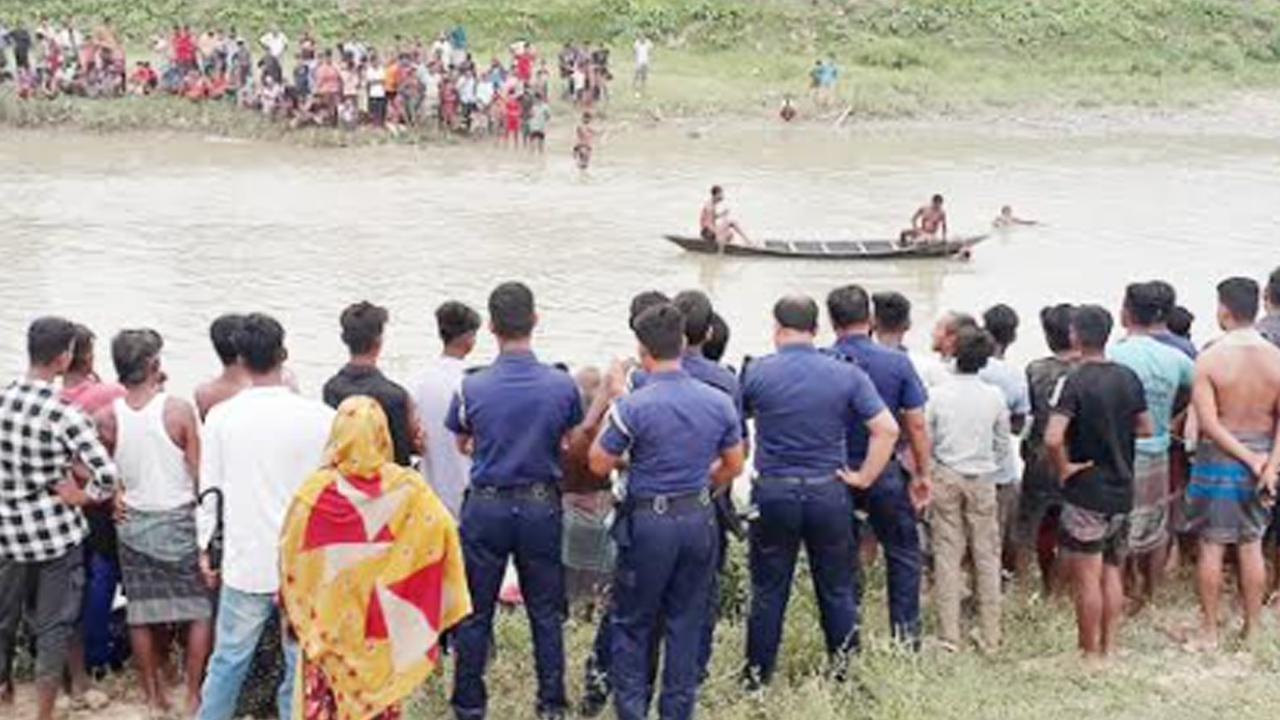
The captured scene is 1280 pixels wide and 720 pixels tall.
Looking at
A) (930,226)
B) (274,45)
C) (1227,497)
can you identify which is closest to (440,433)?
(1227,497)

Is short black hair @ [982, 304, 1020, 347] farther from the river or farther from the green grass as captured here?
the river

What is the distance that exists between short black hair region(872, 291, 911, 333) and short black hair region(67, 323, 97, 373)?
3058mm

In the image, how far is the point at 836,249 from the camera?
19547 mm

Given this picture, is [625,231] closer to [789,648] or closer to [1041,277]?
[1041,277]

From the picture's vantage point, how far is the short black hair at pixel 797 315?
653cm

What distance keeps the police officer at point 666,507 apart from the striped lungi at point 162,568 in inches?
61.8

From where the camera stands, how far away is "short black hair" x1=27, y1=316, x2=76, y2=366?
6.35 metres

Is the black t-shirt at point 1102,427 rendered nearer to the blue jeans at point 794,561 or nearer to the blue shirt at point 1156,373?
the blue shirt at point 1156,373

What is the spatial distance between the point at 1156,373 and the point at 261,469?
3.76m

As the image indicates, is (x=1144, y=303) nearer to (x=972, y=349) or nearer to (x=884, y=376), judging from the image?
(x=972, y=349)

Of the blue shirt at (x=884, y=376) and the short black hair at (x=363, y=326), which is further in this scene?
the blue shirt at (x=884, y=376)

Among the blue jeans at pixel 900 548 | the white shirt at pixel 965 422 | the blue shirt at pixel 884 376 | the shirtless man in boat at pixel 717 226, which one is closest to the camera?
the blue shirt at pixel 884 376

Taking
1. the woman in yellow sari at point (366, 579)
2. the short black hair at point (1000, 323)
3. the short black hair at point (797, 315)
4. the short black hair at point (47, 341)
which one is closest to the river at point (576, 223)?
the short black hair at point (1000, 323)

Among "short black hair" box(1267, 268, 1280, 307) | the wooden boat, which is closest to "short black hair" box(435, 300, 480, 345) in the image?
"short black hair" box(1267, 268, 1280, 307)
